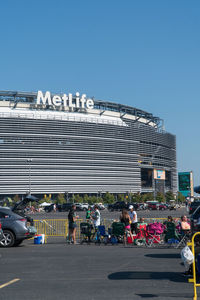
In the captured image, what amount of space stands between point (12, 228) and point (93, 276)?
8.25 meters

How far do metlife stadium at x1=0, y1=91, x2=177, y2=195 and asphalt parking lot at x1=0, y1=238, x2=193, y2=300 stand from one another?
127195 mm

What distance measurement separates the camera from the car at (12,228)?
59.9 ft

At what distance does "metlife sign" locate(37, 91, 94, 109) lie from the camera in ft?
490

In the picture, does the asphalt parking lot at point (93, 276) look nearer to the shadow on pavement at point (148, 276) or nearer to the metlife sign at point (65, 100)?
the shadow on pavement at point (148, 276)

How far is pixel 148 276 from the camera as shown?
10570 millimetres

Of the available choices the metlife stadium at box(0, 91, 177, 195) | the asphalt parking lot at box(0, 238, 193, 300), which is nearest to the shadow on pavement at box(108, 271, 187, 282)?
the asphalt parking lot at box(0, 238, 193, 300)

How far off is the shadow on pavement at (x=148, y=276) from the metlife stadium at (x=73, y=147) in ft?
430

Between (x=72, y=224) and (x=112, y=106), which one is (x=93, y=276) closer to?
(x=72, y=224)

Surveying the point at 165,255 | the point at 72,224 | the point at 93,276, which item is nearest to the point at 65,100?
the point at 72,224

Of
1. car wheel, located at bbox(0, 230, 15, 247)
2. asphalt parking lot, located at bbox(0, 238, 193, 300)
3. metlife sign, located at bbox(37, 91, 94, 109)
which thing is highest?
metlife sign, located at bbox(37, 91, 94, 109)

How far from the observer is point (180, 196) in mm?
164375

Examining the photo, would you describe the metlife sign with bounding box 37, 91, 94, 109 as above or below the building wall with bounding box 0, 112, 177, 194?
above

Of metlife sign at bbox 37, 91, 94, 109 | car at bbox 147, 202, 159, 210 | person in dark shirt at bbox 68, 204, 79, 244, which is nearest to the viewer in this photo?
person in dark shirt at bbox 68, 204, 79, 244

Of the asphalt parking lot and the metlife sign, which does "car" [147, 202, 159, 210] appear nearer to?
the metlife sign
